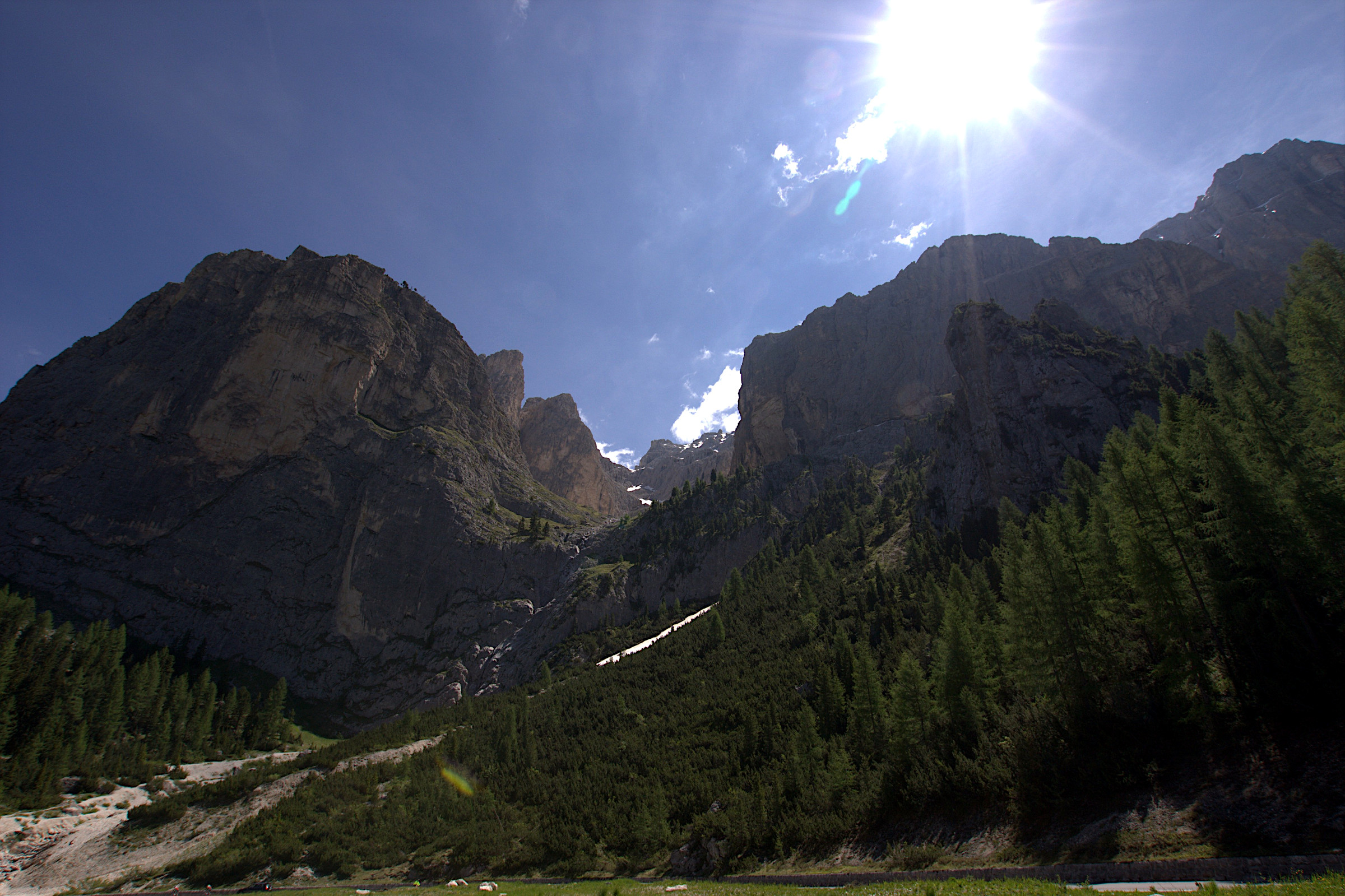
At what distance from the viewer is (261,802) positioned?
44000 mm

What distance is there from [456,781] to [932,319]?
17696 centimetres

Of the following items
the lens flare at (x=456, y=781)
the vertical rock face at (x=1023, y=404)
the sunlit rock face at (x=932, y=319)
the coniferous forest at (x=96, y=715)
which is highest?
the sunlit rock face at (x=932, y=319)

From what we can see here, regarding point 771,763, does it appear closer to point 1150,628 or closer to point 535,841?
point 535,841

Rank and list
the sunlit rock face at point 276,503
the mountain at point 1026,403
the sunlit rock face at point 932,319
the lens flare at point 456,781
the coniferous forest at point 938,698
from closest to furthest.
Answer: the coniferous forest at point 938,698 < the lens flare at point 456,781 < the mountain at point 1026,403 < the sunlit rock face at point 276,503 < the sunlit rock face at point 932,319

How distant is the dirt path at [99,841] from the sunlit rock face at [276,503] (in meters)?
53.3

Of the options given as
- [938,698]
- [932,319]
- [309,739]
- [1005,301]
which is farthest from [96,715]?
[1005,301]

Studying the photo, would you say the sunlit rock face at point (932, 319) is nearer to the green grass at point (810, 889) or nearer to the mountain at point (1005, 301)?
the mountain at point (1005, 301)

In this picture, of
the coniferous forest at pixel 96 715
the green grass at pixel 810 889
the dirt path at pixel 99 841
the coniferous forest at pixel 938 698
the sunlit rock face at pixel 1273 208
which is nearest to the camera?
the green grass at pixel 810 889

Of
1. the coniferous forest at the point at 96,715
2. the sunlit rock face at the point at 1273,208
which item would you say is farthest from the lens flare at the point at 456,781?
the sunlit rock face at the point at 1273,208

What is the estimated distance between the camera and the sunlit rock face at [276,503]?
95750 millimetres

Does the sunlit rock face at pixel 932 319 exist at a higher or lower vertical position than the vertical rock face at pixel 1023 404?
higher

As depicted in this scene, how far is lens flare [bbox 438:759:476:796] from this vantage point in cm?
4528

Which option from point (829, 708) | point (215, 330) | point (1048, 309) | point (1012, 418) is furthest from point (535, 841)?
point (215, 330)

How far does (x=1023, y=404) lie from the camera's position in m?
86.7
